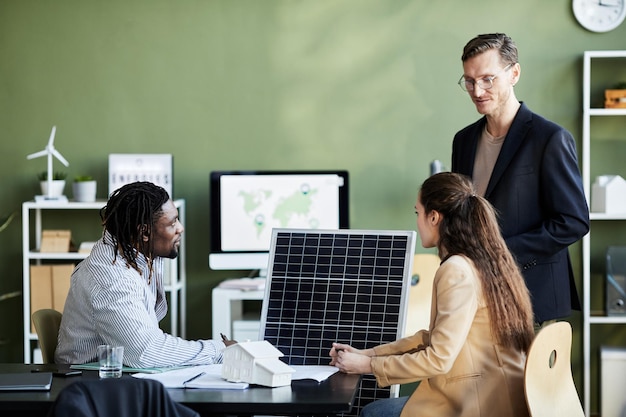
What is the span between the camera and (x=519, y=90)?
464 cm

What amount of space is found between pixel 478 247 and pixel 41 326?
4.48ft

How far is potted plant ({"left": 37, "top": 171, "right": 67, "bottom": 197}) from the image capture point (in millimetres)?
4602

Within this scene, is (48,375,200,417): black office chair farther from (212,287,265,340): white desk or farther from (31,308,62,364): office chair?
(212,287,265,340): white desk

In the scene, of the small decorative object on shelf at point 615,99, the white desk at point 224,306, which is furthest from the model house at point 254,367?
the small decorative object on shelf at point 615,99

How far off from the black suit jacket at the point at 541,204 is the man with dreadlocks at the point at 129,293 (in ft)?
3.08

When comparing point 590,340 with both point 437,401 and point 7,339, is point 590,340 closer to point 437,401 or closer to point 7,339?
point 437,401

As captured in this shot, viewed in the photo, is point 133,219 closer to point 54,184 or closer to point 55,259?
point 54,184

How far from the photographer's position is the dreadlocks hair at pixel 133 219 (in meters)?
2.63

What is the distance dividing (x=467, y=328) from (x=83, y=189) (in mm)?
2859

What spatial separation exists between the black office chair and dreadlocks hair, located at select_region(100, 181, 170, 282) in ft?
2.61

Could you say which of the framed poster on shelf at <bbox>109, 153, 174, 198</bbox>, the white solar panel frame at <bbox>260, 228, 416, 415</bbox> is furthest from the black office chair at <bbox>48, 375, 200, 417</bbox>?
the framed poster on shelf at <bbox>109, 153, 174, 198</bbox>

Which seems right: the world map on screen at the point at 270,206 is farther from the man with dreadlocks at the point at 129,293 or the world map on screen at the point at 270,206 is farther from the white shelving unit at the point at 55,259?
the man with dreadlocks at the point at 129,293

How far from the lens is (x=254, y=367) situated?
2188 mm

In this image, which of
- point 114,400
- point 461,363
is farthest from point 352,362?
point 114,400
